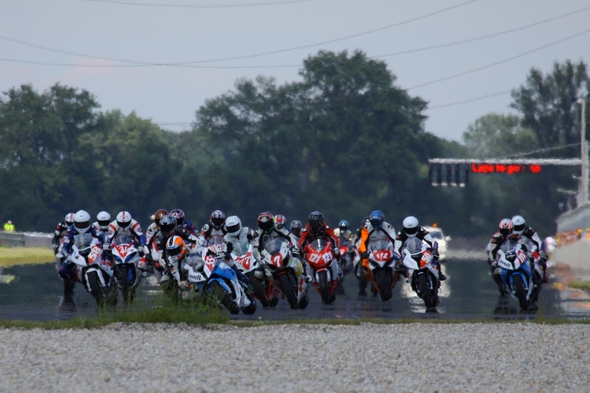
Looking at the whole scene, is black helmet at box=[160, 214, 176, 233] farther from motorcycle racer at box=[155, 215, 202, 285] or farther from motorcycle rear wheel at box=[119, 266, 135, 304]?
motorcycle rear wheel at box=[119, 266, 135, 304]

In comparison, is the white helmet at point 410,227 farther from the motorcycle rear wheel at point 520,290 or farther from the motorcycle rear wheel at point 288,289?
the motorcycle rear wheel at point 288,289

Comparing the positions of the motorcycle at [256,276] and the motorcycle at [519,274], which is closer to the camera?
the motorcycle at [256,276]

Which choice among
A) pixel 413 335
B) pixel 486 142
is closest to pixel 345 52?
pixel 486 142

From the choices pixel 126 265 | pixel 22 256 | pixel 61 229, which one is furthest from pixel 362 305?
pixel 22 256

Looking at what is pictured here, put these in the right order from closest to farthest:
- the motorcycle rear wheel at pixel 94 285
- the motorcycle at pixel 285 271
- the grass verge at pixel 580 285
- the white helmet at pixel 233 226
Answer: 1. the motorcycle rear wheel at pixel 94 285
2. the motorcycle at pixel 285 271
3. the white helmet at pixel 233 226
4. the grass verge at pixel 580 285

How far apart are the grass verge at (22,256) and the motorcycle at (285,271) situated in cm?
2019

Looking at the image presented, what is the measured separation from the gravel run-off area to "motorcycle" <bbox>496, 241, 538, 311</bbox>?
3968mm

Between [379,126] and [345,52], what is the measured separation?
311 inches

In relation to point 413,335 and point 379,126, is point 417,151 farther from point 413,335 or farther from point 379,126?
point 413,335

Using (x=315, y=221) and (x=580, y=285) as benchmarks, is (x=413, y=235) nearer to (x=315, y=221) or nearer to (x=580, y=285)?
(x=315, y=221)

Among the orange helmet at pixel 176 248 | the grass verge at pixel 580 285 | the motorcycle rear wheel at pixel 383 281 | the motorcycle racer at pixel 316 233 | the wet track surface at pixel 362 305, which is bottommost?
the wet track surface at pixel 362 305

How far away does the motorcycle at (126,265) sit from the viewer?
1828cm

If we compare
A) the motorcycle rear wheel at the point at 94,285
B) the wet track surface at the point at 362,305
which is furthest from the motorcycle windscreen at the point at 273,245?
the motorcycle rear wheel at the point at 94,285

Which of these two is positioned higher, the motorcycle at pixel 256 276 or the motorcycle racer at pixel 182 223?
the motorcycle racer at pixel 182 223
